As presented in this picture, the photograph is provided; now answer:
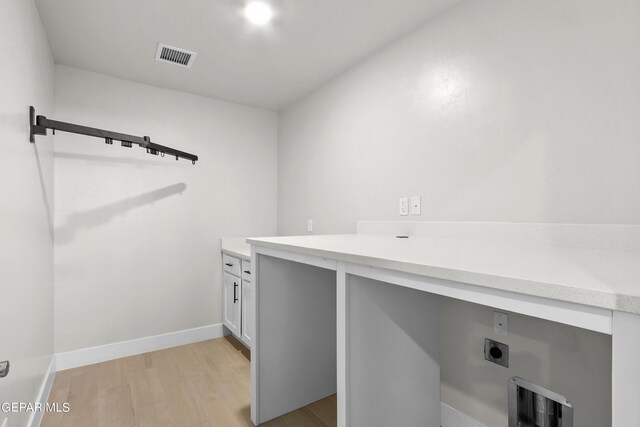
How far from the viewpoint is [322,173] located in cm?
273

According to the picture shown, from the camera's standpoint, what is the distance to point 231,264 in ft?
9.05

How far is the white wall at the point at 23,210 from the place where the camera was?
1.22 m

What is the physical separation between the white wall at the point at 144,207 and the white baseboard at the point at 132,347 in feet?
0.15

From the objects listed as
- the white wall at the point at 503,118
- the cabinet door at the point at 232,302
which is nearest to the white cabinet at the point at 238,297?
the cabinet door at the point at 232,302

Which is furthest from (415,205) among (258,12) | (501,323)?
(258,12)

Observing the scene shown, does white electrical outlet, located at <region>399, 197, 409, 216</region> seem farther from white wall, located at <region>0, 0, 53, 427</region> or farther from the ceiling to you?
white wall, located at <region>0, 0, 53, 427</region>

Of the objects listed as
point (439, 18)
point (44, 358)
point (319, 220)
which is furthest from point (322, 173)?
point (44, 358)

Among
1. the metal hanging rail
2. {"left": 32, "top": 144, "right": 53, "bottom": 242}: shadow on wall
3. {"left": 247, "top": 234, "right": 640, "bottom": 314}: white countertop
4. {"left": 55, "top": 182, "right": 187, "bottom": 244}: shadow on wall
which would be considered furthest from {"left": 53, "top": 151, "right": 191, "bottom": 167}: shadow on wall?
{"left": 247, "top": 234, "right": 640, "bottom": 314}: white countertop

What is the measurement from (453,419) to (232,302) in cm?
181

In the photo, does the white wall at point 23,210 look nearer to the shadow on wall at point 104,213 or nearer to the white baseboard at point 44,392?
the white baseboard at point 44,392

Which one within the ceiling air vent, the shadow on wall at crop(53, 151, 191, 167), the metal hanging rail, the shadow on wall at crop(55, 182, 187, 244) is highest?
the ceiling air vent

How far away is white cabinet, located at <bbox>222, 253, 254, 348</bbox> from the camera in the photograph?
2424 mm

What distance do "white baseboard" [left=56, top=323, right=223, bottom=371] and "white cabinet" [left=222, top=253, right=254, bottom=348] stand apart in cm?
22

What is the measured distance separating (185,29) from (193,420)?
226 centimetres
